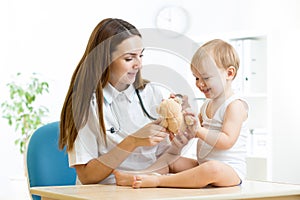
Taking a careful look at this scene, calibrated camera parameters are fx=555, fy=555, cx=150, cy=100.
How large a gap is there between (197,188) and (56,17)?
2.60m

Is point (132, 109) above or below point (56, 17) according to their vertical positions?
below

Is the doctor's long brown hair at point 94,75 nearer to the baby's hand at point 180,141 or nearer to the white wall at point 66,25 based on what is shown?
the baby's hand at point 180,141

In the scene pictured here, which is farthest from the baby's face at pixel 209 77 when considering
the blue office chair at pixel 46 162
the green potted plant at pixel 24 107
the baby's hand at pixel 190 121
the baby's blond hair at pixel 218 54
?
the green potted plant at pixel 24 107

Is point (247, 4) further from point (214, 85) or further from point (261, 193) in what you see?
point (261, 193)

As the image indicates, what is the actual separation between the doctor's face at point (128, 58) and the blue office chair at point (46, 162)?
0.46 m

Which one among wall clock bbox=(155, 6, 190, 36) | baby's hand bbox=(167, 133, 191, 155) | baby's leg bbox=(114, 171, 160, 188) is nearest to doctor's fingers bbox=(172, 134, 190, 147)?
Answer: baby's hand bbox=(167, 133, 191, 155)

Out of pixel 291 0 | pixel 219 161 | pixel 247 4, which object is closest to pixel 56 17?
pixel 247 4

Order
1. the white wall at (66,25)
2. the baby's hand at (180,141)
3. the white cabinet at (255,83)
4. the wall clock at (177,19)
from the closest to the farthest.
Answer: the baby's hand at (180,141), the white cabinet at (255,83), the white wall at (66,25), the wall clock at (177,19)

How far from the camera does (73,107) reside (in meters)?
1.56

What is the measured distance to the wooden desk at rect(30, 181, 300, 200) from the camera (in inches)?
47.2

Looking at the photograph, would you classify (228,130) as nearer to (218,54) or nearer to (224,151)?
(224,151)

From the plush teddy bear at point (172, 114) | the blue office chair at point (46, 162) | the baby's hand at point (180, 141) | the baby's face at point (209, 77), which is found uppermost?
the baby's face at point (209, 77)

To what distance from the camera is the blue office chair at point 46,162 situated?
5.98 feet

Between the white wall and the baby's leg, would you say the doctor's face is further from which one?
the white wall
